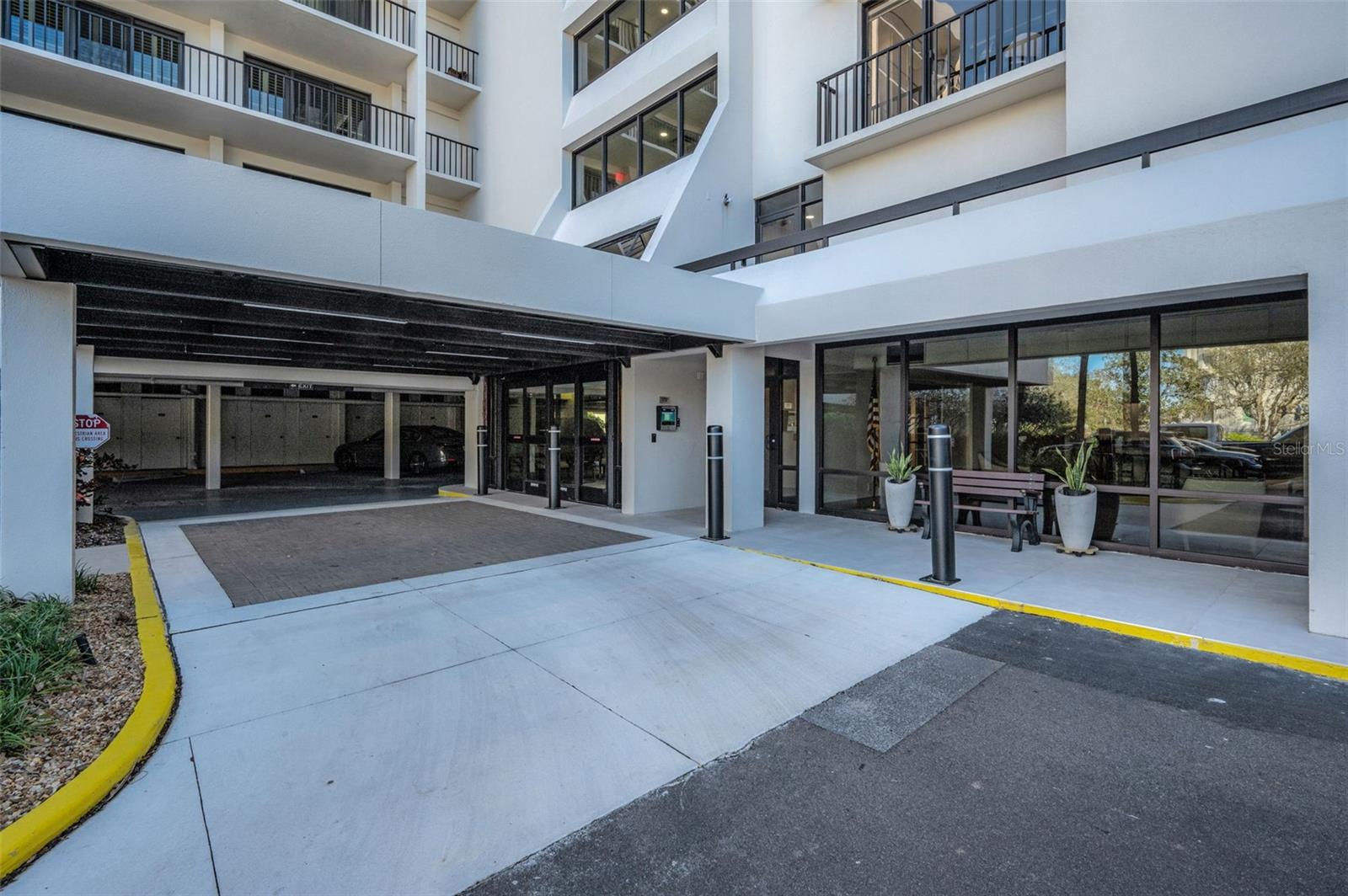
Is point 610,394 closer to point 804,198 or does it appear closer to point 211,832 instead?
point 804,198

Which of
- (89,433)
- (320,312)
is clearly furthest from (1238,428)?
(89,433)

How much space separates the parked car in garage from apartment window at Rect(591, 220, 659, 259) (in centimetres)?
988

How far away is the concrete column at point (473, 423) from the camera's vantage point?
49.3ft

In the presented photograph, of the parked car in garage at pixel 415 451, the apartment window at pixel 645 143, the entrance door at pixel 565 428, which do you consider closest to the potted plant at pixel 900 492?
the entrance door at pixel 565 428

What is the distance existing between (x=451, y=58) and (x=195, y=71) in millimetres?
6368

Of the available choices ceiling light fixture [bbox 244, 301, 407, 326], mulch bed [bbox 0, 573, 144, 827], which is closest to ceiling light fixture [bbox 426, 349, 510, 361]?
ceiling light fixture [bbox 244, 301, 407, 326]

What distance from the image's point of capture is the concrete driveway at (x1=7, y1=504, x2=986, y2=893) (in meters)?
2.33

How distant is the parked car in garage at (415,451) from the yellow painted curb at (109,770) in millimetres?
15196

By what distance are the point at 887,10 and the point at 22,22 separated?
16.5 meters

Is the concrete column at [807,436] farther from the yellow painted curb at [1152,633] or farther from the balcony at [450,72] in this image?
the balcony at [450,72]

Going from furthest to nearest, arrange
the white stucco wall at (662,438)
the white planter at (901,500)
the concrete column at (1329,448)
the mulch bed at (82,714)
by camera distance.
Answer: the white stucco wall at (662,438)
the white planter at (901,500)
the concrete column at (1329,448)
the mulch bed at (82,714)

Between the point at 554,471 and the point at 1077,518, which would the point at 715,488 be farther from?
the point at 1077,518

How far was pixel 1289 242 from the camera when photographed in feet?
15.1

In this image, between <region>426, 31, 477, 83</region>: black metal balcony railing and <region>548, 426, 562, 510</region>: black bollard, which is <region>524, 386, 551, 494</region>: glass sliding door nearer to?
<region>548, 426, 562, 510</region>: black bollard
